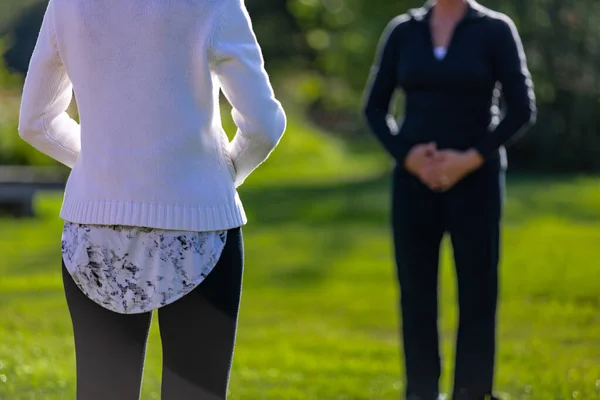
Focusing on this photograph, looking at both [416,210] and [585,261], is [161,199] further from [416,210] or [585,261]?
[585,261]

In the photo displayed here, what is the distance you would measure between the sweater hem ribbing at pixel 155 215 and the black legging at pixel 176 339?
2.9 inches

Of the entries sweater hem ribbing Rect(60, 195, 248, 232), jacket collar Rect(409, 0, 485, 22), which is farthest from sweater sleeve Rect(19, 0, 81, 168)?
jacket collar Rect(409, 0, 485, 22)

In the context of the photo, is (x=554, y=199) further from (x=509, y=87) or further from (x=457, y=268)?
(x=509, y=87)

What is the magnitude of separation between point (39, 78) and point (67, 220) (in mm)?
359

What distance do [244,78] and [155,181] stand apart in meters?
0.31

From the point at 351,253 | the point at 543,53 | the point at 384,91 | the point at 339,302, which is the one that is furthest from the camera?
the point at 543,53

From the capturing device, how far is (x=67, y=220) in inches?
106

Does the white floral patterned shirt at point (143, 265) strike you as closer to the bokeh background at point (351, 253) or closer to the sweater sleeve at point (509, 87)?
the sweater sleeve at point (509, 87)

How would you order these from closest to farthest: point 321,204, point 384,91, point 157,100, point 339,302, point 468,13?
1. point 157,100
2. point 468,13
3. point 384,91
4. point 339,302
5. point 321,204

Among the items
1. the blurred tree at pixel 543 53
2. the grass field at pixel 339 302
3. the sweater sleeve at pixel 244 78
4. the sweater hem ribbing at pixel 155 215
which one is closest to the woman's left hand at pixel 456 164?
the grass field at pixel 339 302

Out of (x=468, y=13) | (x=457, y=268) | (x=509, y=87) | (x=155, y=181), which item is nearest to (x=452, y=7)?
(x=468, y=13)

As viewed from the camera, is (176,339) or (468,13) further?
(468,13)

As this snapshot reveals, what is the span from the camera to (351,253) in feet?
40.5

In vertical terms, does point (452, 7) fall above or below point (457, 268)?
above
